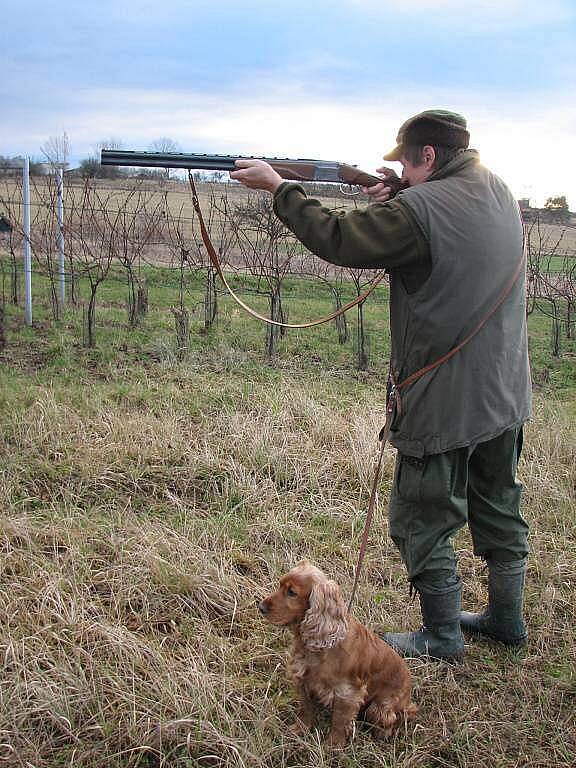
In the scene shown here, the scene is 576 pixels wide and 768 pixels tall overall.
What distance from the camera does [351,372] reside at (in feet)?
30.1

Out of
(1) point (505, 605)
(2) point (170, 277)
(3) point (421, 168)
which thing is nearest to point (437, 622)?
(1) point (505, 605)

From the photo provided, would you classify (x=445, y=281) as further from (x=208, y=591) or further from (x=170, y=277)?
(x=170, y=277)

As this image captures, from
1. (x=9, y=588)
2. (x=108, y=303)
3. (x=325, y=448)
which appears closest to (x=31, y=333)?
(x=108, y=303)

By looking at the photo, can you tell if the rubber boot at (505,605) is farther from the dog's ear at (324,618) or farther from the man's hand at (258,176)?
the man's hand at (258,176)

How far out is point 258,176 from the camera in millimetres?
3377

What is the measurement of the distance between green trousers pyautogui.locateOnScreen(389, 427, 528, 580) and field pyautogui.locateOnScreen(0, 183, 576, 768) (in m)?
0.56

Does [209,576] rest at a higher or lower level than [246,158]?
lower

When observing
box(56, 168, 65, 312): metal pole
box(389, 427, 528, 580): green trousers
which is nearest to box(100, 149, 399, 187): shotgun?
box(389, 427, 528, 580): green trousers

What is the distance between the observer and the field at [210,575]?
9.24 ft

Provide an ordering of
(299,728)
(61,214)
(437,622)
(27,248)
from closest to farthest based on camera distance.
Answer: (299,728) → (437,622) → (27,248) → (61,214)

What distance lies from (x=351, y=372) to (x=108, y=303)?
222 inches

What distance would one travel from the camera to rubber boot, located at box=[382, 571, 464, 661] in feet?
10.6

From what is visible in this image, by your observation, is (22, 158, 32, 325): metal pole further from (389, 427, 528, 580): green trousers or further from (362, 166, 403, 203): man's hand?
(389, 427, 528, 580): green trousers

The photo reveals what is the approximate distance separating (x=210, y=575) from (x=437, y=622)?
1.21m
